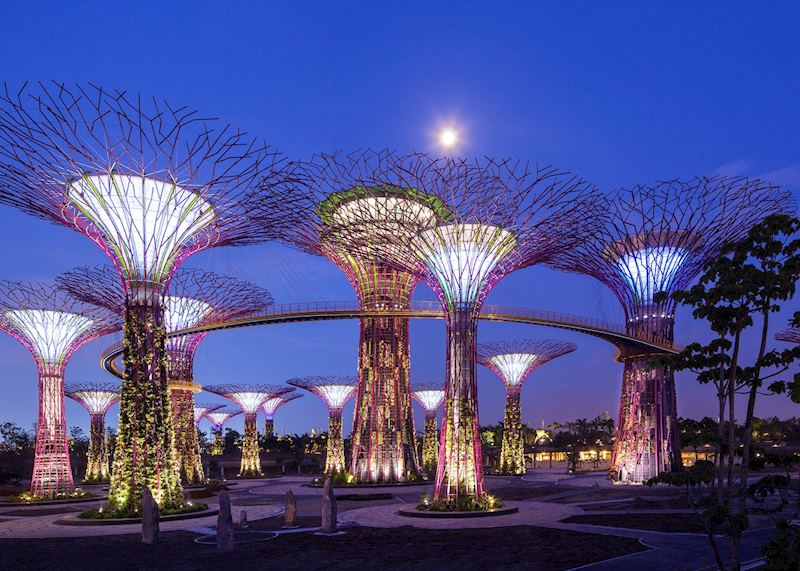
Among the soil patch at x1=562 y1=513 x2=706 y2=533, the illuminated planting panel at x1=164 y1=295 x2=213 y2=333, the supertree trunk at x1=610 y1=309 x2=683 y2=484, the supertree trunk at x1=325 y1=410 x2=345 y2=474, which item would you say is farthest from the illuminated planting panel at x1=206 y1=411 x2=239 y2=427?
the soil patch at x1=562 y1=513 x2=706 y2=533

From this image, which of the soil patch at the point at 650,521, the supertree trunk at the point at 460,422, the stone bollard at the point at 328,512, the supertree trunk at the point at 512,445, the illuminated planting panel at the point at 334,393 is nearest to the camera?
Answer: the soil patch at the point at 650,521

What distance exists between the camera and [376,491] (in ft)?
117

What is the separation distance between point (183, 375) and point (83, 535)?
24712 mm

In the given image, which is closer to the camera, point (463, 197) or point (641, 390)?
point (463, 197)

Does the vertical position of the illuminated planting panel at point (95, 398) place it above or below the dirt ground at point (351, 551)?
above

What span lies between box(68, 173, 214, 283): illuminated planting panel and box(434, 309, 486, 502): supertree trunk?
30.1 feet

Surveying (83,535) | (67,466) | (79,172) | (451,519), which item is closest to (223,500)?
(83,535)

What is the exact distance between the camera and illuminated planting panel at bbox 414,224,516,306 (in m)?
24.8

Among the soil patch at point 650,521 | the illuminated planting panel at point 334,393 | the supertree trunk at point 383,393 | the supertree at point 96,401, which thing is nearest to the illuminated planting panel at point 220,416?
the supertree at point 96,401

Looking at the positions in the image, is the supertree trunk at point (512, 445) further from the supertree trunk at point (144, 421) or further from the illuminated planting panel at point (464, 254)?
the supertree trunk at point (144, 421)

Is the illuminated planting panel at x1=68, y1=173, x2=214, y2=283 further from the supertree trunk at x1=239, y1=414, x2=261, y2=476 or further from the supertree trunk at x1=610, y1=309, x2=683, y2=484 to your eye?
the supertree trunk at x1=239, y1=414, x2=261, y2=476

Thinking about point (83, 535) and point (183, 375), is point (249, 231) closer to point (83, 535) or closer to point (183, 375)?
point (83, 535)

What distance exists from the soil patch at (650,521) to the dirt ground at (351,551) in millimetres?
2218

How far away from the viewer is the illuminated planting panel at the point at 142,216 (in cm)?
2286
